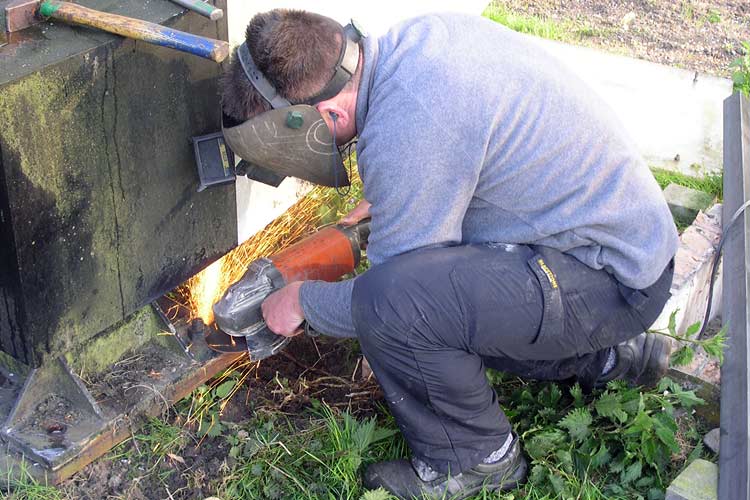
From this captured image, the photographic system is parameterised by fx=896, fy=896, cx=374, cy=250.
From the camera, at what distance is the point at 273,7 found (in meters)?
3.31

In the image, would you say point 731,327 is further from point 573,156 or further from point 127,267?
point 127,267

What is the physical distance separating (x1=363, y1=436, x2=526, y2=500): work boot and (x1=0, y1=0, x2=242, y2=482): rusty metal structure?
2.58 feet

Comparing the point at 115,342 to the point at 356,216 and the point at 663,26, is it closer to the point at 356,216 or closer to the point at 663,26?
the point at 356,216

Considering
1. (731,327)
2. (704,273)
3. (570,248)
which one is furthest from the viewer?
(704,273)

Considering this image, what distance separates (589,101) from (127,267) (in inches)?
62.2

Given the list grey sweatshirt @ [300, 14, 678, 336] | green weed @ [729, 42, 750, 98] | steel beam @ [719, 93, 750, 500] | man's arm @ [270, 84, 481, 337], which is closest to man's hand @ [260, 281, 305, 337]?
grey sweatshirt @ [300, 14, 678, 336]

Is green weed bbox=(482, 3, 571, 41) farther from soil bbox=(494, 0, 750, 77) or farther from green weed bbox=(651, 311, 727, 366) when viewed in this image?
green weed bbox=(651, 311, 727, 366)

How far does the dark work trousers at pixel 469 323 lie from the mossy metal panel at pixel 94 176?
0.76m

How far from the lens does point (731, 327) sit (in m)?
3.26

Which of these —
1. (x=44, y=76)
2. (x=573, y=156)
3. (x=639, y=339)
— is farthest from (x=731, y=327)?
(x=44, y=76)

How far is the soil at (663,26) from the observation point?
19.6 ft

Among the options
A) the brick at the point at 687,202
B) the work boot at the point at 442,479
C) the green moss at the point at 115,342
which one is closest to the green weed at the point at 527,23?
the brick at the point at 687,202

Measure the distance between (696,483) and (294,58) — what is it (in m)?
1.79

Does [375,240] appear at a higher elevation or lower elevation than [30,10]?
lower
